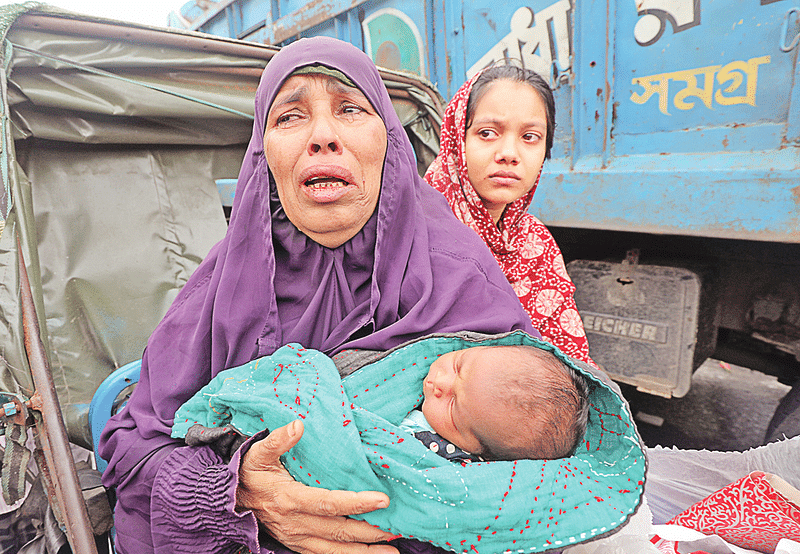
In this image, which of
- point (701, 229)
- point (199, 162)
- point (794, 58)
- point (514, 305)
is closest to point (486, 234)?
point (514, 305)

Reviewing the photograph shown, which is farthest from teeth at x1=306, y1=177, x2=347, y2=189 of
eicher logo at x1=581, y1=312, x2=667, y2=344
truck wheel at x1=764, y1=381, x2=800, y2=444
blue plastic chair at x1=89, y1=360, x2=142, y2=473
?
truck wheel at x1=764, y1=381, x2=800, y2=444

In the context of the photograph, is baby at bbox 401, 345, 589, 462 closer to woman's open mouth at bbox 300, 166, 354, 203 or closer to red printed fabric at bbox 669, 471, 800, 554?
woman's open mouth at bbox 300, 166, 354, 203

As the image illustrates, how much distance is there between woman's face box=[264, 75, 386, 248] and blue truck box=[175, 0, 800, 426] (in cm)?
143

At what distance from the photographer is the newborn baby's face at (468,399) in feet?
3.54

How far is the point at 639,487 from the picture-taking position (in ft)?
3.39

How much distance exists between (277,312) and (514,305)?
0.66 meters

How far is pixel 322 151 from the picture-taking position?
119 centimetres

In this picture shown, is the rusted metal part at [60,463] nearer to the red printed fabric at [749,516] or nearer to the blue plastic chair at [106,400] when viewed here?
the blue plastic chair at [106,400]

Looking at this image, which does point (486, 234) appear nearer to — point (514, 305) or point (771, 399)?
point (514, 305)

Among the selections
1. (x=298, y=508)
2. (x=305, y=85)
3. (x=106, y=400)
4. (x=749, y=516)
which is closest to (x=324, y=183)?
(x=305, y=85)

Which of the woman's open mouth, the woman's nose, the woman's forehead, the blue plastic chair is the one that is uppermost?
the woman's forehead

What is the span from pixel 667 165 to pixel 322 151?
5.46ft

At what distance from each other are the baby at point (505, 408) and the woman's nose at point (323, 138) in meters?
0.62

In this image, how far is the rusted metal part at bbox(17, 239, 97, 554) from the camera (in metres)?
1.23
